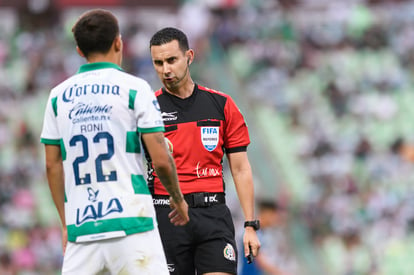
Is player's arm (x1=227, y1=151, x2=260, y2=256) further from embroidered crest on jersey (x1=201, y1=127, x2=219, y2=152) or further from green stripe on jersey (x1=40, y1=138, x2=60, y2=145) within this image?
green stripe on jersey (x1=40, y1=138, x2=60, y2=145)

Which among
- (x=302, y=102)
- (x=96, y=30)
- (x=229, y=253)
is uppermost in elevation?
(x=96, y=30)

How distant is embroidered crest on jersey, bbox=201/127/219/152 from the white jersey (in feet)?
4.49

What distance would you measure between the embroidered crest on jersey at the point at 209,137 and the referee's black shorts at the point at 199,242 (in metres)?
0.42

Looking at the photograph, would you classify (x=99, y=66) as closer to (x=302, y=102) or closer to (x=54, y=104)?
(x=54, y=104)

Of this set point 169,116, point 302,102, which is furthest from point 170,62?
point 302,102

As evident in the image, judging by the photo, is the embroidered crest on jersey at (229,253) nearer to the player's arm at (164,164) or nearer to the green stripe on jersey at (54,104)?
the player's arm at (164,164)

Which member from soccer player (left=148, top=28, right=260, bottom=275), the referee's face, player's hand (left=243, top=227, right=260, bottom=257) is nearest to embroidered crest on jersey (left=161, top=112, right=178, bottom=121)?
soccer player (left=148, top=28, right=260, bottom=275)

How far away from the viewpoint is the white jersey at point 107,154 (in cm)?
454

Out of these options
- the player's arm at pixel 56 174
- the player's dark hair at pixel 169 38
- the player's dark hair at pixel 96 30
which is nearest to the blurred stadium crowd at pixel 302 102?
the player's dark hair at pixel 169 38

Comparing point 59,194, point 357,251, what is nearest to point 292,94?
point 357,251

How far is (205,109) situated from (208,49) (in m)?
15.0

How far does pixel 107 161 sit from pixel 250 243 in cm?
167

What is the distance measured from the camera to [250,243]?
231 inches

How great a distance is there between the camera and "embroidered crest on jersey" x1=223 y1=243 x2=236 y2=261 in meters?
5.82
